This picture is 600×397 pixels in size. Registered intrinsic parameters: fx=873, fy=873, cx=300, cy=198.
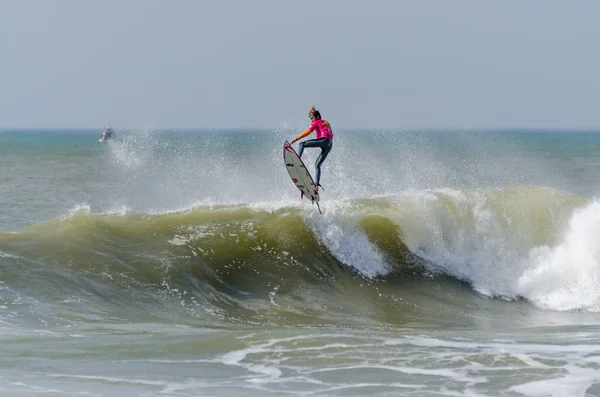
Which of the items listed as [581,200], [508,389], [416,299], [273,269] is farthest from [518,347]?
[581,200]

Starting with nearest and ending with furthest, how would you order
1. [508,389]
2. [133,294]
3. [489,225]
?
[508,389], [133,294], [489,225]

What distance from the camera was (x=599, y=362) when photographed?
927 cm

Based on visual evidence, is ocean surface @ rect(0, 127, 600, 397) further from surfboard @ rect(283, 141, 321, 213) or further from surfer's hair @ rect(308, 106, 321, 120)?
surfer's hair @ rect(308, 106, 321, 120)

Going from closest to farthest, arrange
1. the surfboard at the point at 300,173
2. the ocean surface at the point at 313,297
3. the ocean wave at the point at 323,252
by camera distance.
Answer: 1. the ocean surface at the point at 313,297
2. the ocean wave at the point at 323,252
3. the surfboard at the point at 300,173

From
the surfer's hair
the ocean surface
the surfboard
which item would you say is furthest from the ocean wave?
the surfer's hair

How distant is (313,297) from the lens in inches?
566

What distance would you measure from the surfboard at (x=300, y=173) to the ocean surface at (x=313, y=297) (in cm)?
35

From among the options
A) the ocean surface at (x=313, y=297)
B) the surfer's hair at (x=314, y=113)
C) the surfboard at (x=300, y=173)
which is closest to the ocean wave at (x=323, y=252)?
the ocean surface at (x=313, y=297)

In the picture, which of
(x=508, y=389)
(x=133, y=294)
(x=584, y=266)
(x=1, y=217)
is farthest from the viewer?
(x=1, y=217)

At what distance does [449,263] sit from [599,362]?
25.1ft

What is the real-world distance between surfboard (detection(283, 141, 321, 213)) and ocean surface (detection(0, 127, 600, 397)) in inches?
13.6

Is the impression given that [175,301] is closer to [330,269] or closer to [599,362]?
[330,269]

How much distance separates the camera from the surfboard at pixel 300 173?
16.2 m

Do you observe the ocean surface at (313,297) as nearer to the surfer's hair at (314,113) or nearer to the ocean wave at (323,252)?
the ocean wave at (323,252)
